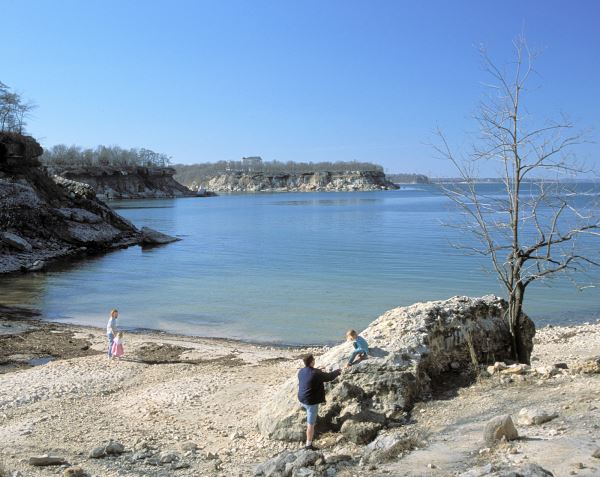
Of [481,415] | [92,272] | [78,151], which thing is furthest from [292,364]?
[78,151]

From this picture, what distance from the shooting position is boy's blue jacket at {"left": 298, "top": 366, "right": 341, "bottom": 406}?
903 cm

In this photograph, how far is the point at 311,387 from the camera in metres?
9.04

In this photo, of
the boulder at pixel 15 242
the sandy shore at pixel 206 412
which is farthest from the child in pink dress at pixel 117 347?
the boulder at pixel 15 242

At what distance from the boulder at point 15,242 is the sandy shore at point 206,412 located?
23.7 meters

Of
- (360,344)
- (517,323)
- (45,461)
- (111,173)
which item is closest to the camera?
(45,461)

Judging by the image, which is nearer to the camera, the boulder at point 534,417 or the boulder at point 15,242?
the boulder at point 534,417

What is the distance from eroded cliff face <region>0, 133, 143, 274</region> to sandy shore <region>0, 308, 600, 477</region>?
24.0 metres

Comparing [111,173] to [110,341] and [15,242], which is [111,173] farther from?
[110,341]

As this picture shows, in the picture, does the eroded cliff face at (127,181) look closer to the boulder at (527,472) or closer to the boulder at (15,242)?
the boulder at (15,242)

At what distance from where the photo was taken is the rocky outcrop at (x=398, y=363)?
9375 mm

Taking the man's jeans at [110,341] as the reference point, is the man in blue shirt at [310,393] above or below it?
above

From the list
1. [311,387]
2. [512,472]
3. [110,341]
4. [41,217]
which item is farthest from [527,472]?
[41,217]

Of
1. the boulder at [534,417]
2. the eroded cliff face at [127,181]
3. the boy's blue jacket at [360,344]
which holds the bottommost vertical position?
the boulder at [534,417]

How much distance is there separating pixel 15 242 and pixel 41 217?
6152 mm
